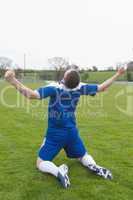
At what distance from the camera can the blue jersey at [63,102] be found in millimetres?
4992

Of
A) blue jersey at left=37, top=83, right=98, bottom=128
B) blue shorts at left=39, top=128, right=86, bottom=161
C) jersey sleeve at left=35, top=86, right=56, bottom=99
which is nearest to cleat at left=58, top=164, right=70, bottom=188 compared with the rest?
blue shorts at left=39, top=128, right=86, bottom=161

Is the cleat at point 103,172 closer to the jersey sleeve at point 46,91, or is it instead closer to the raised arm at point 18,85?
the jersey sleeve at point 46,91

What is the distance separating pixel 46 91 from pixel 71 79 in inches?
14.5

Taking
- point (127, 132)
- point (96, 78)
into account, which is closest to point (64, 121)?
point (127, 132)

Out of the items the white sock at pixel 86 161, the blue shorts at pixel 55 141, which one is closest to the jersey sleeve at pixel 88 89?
the blue shorts at pixel 55 141

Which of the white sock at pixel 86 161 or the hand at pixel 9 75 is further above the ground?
the hand at pixel 9 75

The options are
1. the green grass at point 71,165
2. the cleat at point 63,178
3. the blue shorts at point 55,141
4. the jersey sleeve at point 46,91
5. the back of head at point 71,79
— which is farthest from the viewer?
the blue shorts at point 55,141

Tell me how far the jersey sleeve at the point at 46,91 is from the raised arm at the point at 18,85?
0.28 ft

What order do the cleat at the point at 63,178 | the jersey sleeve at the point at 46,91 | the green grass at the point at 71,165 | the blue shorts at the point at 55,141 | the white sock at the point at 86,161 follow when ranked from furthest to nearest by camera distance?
the white sock at the point at 86,161, the blue shorts at the point at 55,141, the jersey sleeve at the point at 46,91, the cleat at the point at 63,178, the green grass at the point at 71,165

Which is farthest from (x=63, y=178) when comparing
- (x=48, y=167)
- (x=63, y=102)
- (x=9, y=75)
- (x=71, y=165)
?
(x=9, y=75)

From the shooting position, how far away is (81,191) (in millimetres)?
4504

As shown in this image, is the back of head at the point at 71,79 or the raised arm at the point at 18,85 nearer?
the raised arm at the point at 18,85

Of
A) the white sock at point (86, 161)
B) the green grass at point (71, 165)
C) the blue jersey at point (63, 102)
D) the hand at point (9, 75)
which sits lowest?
the green grass at point (71, 165)

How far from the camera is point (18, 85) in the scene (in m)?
4.56
